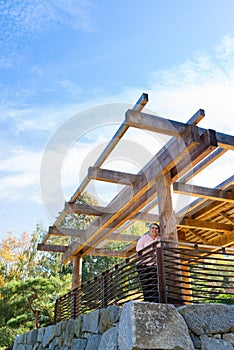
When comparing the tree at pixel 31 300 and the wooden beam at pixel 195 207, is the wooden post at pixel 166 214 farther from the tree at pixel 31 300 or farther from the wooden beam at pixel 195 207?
the tree at pixel 31 300

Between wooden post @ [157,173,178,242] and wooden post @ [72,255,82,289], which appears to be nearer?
wooden post @ [157,173,178,242]

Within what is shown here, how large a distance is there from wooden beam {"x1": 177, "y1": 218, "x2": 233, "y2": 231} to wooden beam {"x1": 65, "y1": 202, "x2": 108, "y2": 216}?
1.74m

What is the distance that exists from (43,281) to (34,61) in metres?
8.59

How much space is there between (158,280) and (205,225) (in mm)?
4165

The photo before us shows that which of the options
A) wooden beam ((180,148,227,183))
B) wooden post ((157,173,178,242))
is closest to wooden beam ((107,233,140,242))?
wooden beam ((180,148,227,183))

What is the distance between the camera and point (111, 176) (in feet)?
18.4

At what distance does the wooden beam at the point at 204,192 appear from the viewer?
608cm

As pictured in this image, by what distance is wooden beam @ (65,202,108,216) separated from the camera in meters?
6.63

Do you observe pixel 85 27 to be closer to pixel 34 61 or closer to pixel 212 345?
pixel 34 61

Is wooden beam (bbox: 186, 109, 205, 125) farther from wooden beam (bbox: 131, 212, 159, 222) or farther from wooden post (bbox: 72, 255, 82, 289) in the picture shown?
wooden post (bbox: 72, 255, 82, 289)

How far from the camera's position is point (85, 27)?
703 centimetres

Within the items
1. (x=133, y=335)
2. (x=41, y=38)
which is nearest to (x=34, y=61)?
(x=41, y=38)

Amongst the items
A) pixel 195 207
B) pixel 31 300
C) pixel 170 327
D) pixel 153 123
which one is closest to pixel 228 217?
pixel 195 207

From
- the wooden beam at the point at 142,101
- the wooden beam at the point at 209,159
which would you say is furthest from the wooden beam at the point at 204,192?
the wooden beam at the point at 142,101
